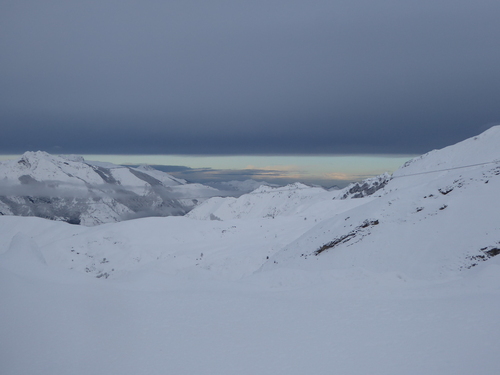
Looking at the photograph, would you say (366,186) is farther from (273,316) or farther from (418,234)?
(273,316)

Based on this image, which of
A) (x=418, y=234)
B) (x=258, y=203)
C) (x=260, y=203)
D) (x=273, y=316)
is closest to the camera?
(x=273, y=316)

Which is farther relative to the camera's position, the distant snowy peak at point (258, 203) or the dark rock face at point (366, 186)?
the distant snowy peak at point (258, 203)

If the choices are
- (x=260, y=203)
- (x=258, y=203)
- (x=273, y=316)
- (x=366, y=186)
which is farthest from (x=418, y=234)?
(x=258, y=203)

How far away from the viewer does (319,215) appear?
134 ft

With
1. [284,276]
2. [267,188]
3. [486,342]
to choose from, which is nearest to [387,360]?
[486,342]

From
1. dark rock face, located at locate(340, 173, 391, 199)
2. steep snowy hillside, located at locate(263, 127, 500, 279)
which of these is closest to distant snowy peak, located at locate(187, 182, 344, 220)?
dark rock face, located at locate(340, 173, 391, 199)

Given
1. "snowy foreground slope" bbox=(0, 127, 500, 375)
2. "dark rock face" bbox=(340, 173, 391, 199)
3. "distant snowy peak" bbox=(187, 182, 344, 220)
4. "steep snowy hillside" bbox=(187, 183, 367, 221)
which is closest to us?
"snowy foreground slope" bbox=(0, 127, 500, 375)

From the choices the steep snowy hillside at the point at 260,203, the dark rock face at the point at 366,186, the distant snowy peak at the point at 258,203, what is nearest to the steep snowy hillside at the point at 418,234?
the dark rock face at the point at 366,186

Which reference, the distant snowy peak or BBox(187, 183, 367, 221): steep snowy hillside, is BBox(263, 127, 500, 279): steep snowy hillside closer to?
BBox(187, 183, 367, 221): steep snowy hillside

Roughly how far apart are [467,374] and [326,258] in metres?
13.2

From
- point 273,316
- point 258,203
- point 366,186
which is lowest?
point 258,203

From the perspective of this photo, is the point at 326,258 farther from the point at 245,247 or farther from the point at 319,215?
the point at 319,215

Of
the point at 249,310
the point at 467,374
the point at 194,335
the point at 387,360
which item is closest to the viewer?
the point at 467,374

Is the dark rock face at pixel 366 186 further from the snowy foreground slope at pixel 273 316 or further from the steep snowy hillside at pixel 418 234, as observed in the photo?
the snowy foreground slope at pixel 273 316
